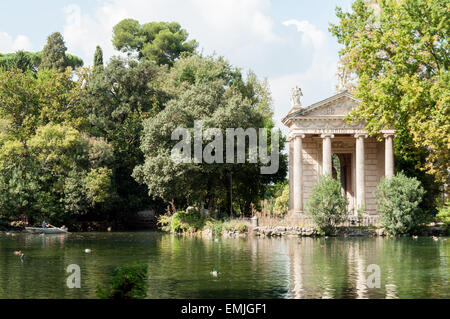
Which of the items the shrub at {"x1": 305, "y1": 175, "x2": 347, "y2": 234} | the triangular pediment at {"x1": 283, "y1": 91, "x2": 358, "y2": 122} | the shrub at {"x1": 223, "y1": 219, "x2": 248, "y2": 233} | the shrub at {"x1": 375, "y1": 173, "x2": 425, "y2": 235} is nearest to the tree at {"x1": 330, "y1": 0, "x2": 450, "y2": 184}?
the shrub at {"x1": 375, "y1": 173, "x2": 425, "y2": 235}

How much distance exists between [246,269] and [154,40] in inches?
2683

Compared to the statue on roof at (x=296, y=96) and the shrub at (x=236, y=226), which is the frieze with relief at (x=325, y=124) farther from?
the shrub at (x=236, y=226)

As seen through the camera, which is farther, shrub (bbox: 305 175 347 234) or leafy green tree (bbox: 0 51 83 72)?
leafy green tree (bbox: 0 51 83 72)

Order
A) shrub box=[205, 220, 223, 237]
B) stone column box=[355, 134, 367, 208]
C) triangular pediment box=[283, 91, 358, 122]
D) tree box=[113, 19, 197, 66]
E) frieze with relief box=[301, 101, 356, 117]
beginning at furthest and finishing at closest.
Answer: tree box=[113, 19, 197, 66] < stone column box=[355, 134, 367, 208] < frieze with relief box=[301, 101, 356, 117] < triangular pediment box=[283, 91, 358, 122] < shrub box=[205, 220, 223, 237]

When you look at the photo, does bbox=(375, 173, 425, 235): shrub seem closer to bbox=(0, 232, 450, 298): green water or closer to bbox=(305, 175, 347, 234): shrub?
bbox=(305, 175, 347, 234): shrub

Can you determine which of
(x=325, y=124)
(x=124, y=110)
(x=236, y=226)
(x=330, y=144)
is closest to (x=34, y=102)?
(x=124, y=110)

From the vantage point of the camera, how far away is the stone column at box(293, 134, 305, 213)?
46.5 m

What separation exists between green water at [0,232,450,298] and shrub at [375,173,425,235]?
20.5ft

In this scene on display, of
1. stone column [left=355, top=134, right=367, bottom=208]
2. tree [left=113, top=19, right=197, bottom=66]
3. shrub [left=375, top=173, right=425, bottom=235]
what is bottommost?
shrub [left=375, top=173, right=425, bottom=235]

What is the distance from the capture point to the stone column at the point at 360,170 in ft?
152

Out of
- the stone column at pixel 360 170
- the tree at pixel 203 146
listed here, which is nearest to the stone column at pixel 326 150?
the stone column at pixel 360 170

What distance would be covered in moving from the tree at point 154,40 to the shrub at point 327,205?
48.1m

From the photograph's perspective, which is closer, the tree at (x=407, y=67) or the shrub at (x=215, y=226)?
the tree at (x=407, y=67)

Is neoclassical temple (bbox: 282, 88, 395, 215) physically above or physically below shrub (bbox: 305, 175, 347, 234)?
above
